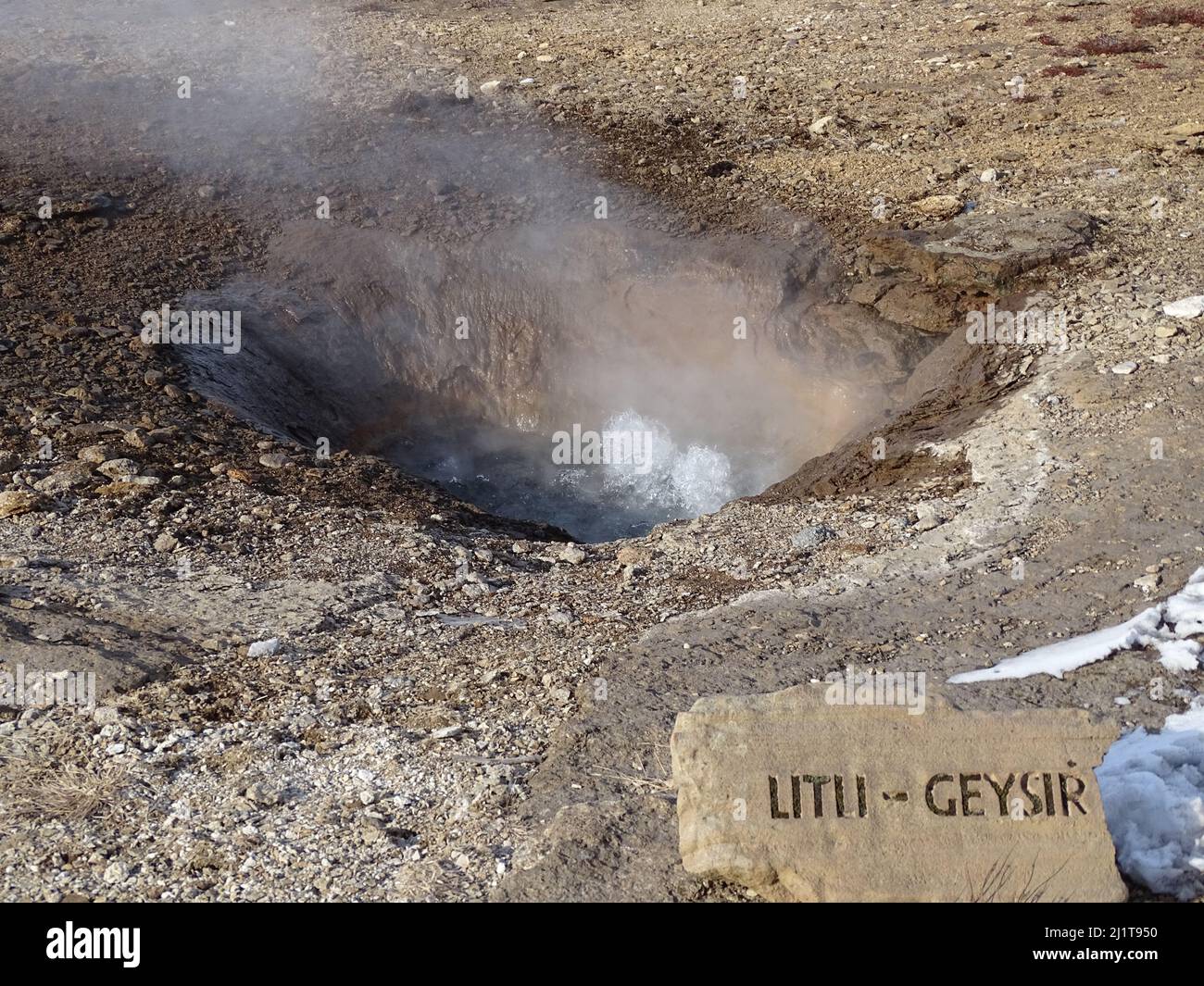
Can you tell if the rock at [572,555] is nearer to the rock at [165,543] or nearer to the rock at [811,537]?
the rock at [811,537]

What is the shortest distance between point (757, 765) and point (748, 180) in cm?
739

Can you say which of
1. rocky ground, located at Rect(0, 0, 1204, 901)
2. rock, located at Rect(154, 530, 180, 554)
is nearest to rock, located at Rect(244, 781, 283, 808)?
rocky ground, located at Rect(0, 0, 1204, 901)

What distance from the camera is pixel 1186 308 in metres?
7.81

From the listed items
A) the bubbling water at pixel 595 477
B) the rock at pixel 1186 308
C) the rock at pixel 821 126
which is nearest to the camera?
the rock at pixel 1186 308

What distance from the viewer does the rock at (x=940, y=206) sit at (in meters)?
9.41

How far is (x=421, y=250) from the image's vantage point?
32.0 ft

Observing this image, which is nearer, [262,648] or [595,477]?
[262,648]

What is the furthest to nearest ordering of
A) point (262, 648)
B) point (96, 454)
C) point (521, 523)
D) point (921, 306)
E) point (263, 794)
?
1. point (921, 306)
2. point (521, 523)
3. point (96, 454)
4. point (262, 648)
5. point (263, 794)

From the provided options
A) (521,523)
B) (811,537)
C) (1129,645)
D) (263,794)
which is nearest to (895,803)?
(1129,645)

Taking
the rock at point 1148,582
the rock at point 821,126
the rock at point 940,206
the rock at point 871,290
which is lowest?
the rock at point 1148,582

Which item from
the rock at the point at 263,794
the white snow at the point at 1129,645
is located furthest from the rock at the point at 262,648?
the white snow at the point at 1129,645

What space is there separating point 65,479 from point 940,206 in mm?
6677

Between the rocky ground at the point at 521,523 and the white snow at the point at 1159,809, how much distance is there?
42cm

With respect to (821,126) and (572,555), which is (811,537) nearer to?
(572,555)
